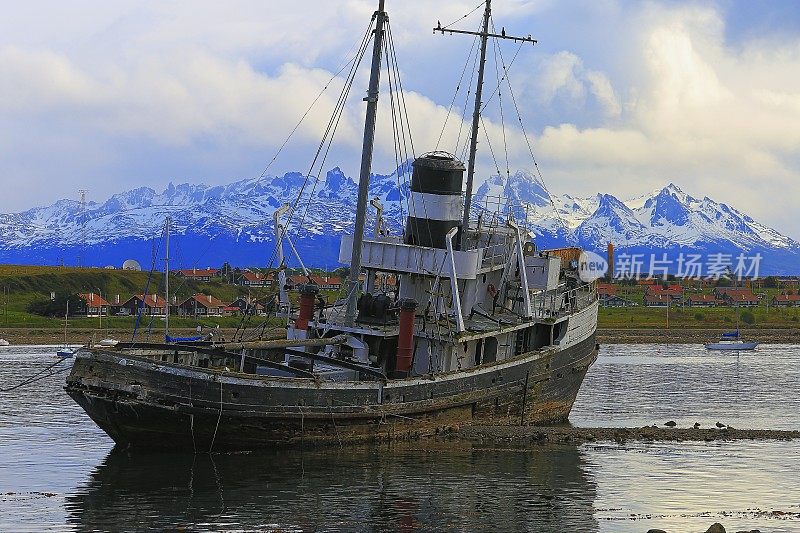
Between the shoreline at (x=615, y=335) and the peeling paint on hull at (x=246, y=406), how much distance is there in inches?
2299

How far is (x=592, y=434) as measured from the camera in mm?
42062

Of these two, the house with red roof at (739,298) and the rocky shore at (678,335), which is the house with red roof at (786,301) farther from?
the rocky shore at (678,335)

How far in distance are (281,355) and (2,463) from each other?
8.81 m

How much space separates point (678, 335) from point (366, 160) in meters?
100

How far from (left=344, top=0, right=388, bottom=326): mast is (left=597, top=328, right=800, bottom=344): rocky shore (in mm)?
84073

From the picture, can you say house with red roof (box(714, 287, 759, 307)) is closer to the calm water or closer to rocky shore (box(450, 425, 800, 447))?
rocky shore (box(450, 425, 800, 447))

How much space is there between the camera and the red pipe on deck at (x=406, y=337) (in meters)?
37.8

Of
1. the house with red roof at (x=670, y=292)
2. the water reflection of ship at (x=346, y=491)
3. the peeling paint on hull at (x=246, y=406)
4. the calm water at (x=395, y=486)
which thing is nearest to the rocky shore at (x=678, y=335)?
the house with red roof at (x=670, y=292)

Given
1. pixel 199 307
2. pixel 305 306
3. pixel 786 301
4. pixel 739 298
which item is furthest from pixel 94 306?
pixel 786 301

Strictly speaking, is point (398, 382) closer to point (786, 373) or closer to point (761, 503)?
point (761, 503)

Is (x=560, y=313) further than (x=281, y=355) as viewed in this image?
Yes

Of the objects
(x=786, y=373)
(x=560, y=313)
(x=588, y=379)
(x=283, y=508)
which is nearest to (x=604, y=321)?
(x=786, y=373)

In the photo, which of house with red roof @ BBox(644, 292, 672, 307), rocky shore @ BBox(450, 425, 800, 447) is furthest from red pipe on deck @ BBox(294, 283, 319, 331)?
house with red roof @ BBox(644, 292, 672, 307)

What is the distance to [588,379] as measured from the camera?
236 feet
